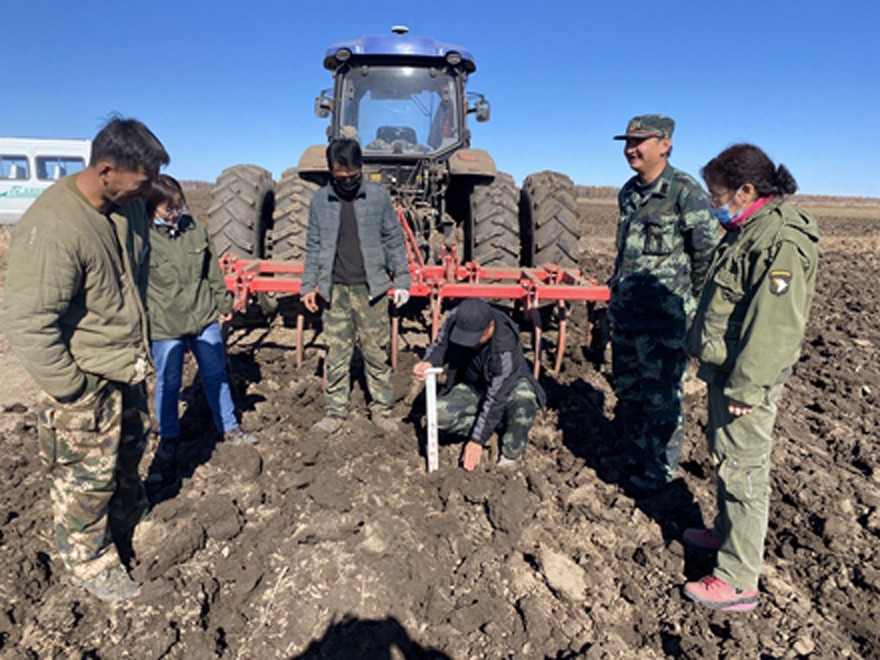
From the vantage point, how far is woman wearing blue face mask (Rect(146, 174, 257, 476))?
2.81 meters

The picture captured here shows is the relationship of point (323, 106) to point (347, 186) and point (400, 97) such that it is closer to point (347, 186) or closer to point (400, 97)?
point (400, 97)

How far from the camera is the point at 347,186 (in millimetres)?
3098

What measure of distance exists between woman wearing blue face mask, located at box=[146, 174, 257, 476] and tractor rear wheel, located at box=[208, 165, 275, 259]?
1.76 metres

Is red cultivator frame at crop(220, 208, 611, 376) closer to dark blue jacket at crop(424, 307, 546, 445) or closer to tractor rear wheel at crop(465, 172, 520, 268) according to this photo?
tractor rear wheel at crop(465, 172, 520, 268)

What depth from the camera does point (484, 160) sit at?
16.1 ft

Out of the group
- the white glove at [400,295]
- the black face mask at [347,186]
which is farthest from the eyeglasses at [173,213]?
the white glove at [400,295]

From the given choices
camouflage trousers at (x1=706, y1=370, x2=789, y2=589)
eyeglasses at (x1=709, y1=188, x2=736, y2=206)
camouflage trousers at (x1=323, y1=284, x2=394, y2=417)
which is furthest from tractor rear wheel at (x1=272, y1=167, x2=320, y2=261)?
camouflage trousers at (x1=706, y1=370, x2=789, y2=589)

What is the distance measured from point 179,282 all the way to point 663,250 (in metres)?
2.30

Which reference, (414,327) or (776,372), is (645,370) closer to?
(776,372)

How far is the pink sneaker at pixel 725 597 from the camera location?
7.06 ft

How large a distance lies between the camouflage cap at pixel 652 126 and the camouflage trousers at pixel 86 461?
2322 mm

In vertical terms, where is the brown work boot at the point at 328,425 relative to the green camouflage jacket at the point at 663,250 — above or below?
below

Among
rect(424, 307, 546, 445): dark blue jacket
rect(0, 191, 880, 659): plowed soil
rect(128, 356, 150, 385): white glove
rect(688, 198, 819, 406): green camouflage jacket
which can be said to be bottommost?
rect(0, 191, 880, 659): plowed soil

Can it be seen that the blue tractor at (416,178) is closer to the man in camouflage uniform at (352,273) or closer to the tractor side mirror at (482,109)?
the tractor side mirror at (482,109)
